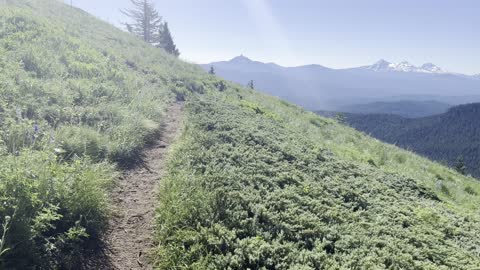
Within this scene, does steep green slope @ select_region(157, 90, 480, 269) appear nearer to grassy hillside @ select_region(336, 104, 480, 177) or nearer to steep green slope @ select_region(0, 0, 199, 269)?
steep green slope @ select_region(0, 0, 199, 269)

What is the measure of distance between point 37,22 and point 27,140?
1420 centimetres

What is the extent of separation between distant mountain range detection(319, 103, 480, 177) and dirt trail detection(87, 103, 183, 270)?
11403 centimetres

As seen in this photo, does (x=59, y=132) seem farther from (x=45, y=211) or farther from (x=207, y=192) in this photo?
(x=207, y=192)

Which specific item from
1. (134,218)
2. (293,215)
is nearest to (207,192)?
(134,218)

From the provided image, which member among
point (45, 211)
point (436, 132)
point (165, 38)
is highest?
point (165, 38)

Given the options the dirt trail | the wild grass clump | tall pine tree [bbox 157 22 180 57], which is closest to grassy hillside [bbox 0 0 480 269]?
the wild grass clump

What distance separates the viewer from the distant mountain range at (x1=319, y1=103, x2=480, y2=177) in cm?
11531

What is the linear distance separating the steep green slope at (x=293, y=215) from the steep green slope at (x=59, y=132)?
1374 millimetres

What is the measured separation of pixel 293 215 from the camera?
6055 mm

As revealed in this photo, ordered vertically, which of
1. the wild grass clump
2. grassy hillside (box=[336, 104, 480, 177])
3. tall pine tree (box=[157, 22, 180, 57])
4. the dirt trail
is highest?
tall pine tree (box=[157, 22, 180, 57])

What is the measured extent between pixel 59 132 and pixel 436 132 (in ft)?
514

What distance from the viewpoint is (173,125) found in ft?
42.2

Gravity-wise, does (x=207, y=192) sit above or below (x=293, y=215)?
above

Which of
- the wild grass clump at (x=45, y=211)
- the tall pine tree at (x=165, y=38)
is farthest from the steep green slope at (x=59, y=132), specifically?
the tall pine tree at (x=165, y=38)
